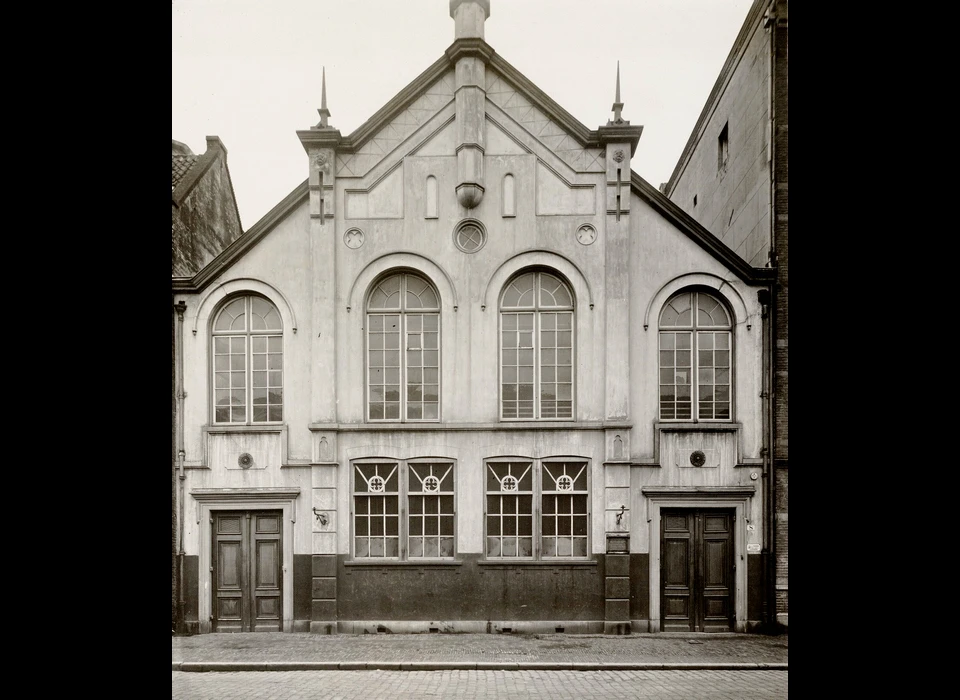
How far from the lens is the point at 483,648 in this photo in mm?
9703

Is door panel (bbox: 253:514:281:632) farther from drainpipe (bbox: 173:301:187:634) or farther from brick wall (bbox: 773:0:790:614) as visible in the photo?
brick wall (bbox: 773:0:790:614)

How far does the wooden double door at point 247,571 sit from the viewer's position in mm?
10758

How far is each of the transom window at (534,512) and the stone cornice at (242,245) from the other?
214 inches

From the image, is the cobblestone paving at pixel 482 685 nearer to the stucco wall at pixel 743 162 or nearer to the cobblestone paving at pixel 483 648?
the cobblestone paving at pixel 483 648

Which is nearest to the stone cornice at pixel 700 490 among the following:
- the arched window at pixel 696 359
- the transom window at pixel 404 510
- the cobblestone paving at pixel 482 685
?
the arched window at pixel 696 359

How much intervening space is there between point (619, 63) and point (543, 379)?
17.1 feet

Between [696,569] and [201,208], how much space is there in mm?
11577

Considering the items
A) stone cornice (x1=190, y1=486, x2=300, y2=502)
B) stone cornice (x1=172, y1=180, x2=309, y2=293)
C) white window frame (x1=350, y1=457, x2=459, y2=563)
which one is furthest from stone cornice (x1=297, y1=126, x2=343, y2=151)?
stone cornice (x1=190, y1=486, x2=300, y2=502)

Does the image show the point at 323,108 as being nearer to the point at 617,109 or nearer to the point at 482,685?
the point at 617,109

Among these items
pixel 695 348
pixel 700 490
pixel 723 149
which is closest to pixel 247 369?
pixel 695 348

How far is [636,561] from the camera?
10703 mm
